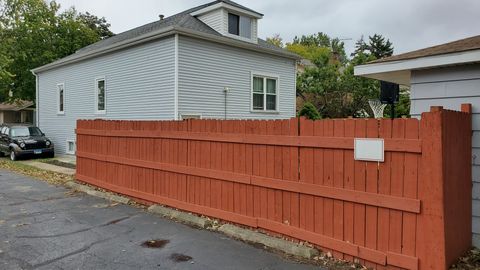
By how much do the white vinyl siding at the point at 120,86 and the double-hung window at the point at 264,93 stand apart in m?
4.30

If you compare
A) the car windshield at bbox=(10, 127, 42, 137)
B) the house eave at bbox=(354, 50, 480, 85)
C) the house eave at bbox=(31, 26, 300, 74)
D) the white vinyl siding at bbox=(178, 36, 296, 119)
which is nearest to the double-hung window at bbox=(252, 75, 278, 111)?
the white vinyl siding at bbox=(178, 36, 296, 119)

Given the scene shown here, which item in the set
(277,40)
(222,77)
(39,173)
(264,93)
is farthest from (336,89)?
(277,40)

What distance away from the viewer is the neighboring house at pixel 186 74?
1365 cm

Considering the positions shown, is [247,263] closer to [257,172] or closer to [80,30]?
[257,172]

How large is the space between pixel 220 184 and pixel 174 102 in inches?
300

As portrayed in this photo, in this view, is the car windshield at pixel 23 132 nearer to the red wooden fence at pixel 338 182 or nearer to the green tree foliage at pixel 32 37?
the green tree foliage at pixel 32 37

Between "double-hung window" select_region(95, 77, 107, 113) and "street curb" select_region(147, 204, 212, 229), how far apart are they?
10.9m

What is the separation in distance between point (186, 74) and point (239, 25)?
4513 millimetres

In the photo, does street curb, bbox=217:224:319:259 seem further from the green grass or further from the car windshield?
the car windshield

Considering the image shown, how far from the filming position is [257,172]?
5.72m

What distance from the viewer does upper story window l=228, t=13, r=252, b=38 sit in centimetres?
1638

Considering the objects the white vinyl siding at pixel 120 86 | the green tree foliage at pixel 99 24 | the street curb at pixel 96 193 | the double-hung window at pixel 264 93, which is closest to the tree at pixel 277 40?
the green tree foliage at pixel 99 24

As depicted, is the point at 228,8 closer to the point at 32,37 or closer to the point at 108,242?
the point at 108,242

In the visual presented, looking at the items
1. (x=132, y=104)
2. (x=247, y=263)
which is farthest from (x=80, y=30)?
(x=247, y=263)
